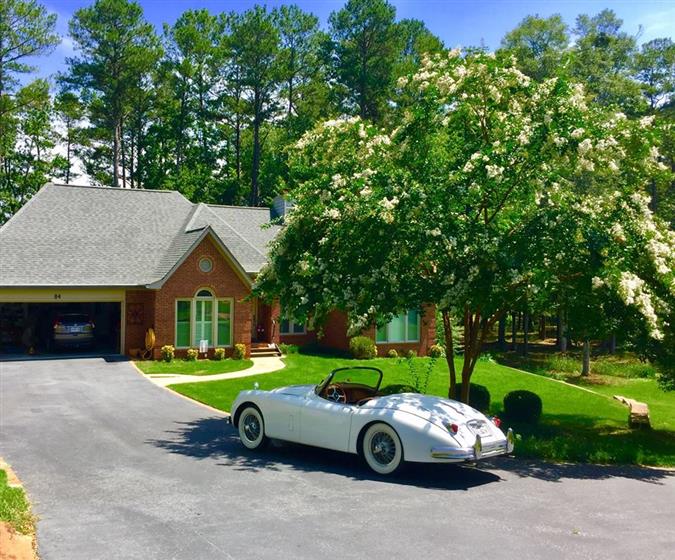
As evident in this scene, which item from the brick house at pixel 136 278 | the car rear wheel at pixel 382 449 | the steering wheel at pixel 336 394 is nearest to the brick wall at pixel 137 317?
the brick house at pixel 136 278

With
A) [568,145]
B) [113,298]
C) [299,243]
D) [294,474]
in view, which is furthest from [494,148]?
[113,298]

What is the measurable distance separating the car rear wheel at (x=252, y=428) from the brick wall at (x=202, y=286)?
492 inches

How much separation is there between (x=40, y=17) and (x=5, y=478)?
37.1 m

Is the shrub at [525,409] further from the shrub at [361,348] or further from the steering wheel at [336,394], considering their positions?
the shrub at [361,348]

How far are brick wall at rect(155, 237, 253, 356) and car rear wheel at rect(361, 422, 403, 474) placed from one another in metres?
14.6

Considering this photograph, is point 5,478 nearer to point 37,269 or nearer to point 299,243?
point 299,243

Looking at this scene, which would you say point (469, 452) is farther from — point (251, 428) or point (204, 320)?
point (204, 320)

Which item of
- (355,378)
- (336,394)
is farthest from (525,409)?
(336,394)

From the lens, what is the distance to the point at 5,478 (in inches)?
372

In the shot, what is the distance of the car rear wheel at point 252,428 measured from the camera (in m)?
11.8

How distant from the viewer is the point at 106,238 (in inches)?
1102

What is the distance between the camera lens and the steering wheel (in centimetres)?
1101

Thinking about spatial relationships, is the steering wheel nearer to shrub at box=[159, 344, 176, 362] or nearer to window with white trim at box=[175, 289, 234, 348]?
shrub at box=[159, 344, 176, 362]

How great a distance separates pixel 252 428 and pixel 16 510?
467 centimetres
